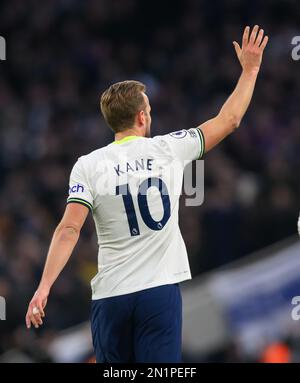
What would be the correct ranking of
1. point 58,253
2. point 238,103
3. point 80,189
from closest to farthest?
point 58,253 → point 80,189 → point 238,103

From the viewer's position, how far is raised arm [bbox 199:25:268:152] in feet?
18.0

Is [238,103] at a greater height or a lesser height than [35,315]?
greater

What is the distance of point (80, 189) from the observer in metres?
5.30

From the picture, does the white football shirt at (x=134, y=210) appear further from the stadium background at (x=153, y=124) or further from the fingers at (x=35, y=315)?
the stadium background at (x=153, y=124)

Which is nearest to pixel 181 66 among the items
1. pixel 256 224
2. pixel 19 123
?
pixel 19 123

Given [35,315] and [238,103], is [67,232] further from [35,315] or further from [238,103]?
[238,103]

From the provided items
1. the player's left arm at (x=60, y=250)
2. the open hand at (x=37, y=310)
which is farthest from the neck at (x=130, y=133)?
the open hand at (x=37, y=310)

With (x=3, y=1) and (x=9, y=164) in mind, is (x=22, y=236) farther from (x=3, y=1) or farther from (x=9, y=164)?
(x=3, y=1)

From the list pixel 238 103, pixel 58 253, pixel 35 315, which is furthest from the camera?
pixel 238 103

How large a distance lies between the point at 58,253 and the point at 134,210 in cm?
43

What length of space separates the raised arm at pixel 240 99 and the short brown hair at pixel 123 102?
15.6 inches

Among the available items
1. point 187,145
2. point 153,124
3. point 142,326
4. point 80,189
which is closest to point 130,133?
point 187,145

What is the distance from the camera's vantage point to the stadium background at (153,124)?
10.6 metres

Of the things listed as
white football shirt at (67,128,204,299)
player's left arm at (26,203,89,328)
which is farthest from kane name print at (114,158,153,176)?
player's left arm at (26,203,89,328)
